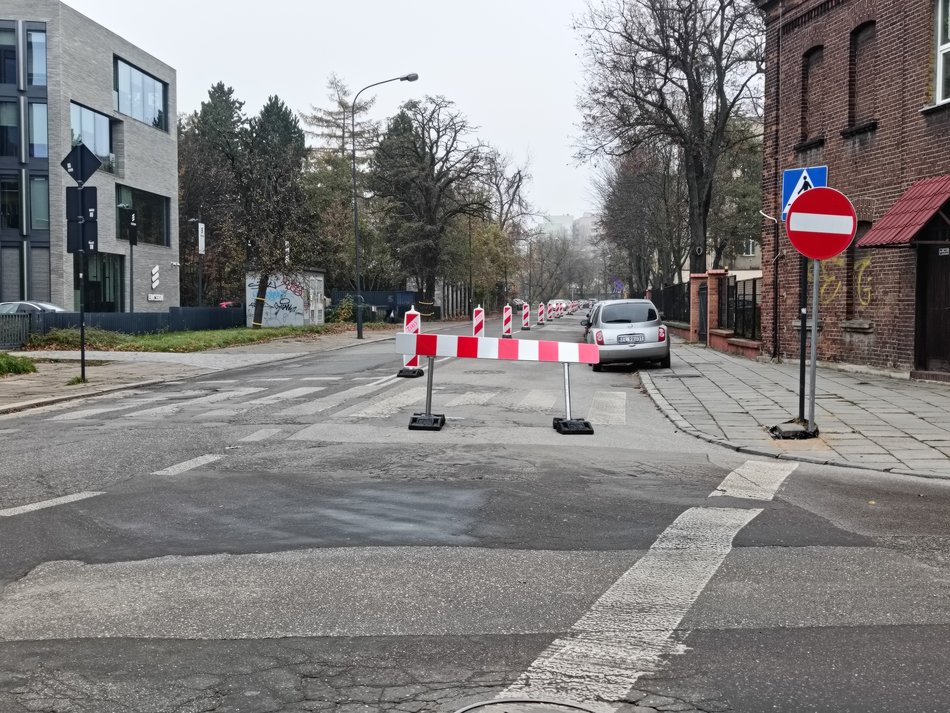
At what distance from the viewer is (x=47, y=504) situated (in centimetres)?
641

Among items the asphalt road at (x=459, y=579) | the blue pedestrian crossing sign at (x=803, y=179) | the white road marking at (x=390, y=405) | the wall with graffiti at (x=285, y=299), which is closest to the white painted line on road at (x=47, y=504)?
the asphalt road at (x=459, y=579)

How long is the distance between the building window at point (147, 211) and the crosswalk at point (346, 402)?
29.5 metres

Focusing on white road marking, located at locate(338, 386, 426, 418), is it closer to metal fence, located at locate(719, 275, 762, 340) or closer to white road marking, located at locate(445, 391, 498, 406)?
white road marking, located at locate(445, 391, 498, 406)

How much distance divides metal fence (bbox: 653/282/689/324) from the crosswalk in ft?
73.2

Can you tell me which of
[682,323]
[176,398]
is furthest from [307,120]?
[176,398]

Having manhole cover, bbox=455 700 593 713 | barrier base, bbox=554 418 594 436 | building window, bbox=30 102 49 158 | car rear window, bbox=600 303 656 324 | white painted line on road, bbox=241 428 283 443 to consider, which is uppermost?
building window, bbox=30 102 49 158

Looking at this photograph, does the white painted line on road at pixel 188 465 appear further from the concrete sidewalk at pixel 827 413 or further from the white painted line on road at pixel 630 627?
the concrete sidewalk at pixel 827 413

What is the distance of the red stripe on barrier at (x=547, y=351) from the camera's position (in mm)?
10137

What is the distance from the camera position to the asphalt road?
3355 millimetres

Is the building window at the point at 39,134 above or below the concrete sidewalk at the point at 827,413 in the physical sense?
above

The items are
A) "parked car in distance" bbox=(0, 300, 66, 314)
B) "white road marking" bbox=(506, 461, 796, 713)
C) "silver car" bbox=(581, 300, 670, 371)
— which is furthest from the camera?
"parked car in distance" bbox=(0, 300, 66, 314)

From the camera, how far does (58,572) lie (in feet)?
15.7

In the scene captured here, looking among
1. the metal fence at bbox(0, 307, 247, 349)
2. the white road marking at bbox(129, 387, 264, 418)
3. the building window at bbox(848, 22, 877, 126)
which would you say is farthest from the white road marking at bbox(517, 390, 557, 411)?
the metal fence at bbox(0, 307, 247, 349)

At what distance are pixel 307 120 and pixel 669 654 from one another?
7771 cm
